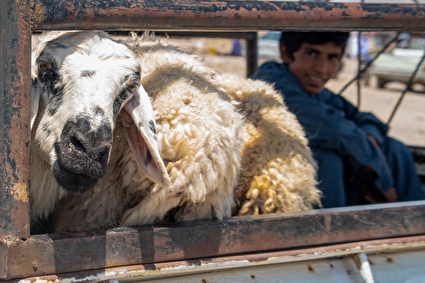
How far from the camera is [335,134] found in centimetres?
336

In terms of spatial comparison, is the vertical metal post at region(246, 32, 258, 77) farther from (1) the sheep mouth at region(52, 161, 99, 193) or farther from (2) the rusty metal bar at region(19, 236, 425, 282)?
(1) the sheep mouth at region(52, 161, 99, 193)

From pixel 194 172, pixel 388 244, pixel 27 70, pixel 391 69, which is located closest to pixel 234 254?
pixel 194 172

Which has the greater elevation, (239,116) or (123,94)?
(123,94)

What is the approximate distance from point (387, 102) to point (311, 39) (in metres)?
13.2

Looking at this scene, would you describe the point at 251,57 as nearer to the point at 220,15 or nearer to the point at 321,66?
the point at 321,66

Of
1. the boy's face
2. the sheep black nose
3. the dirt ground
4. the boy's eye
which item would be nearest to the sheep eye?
the sheep black nose

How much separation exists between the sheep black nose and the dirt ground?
341 inches

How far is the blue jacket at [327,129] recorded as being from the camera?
3.35m

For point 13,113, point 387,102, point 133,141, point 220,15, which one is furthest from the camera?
point 387,102

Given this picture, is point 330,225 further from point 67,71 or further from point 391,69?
point 391,69

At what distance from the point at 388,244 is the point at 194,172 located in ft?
2.59

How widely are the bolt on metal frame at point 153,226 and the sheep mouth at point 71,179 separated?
167mm

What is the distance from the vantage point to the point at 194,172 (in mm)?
2197

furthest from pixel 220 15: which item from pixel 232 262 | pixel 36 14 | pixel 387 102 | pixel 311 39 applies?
pixel 387 102
